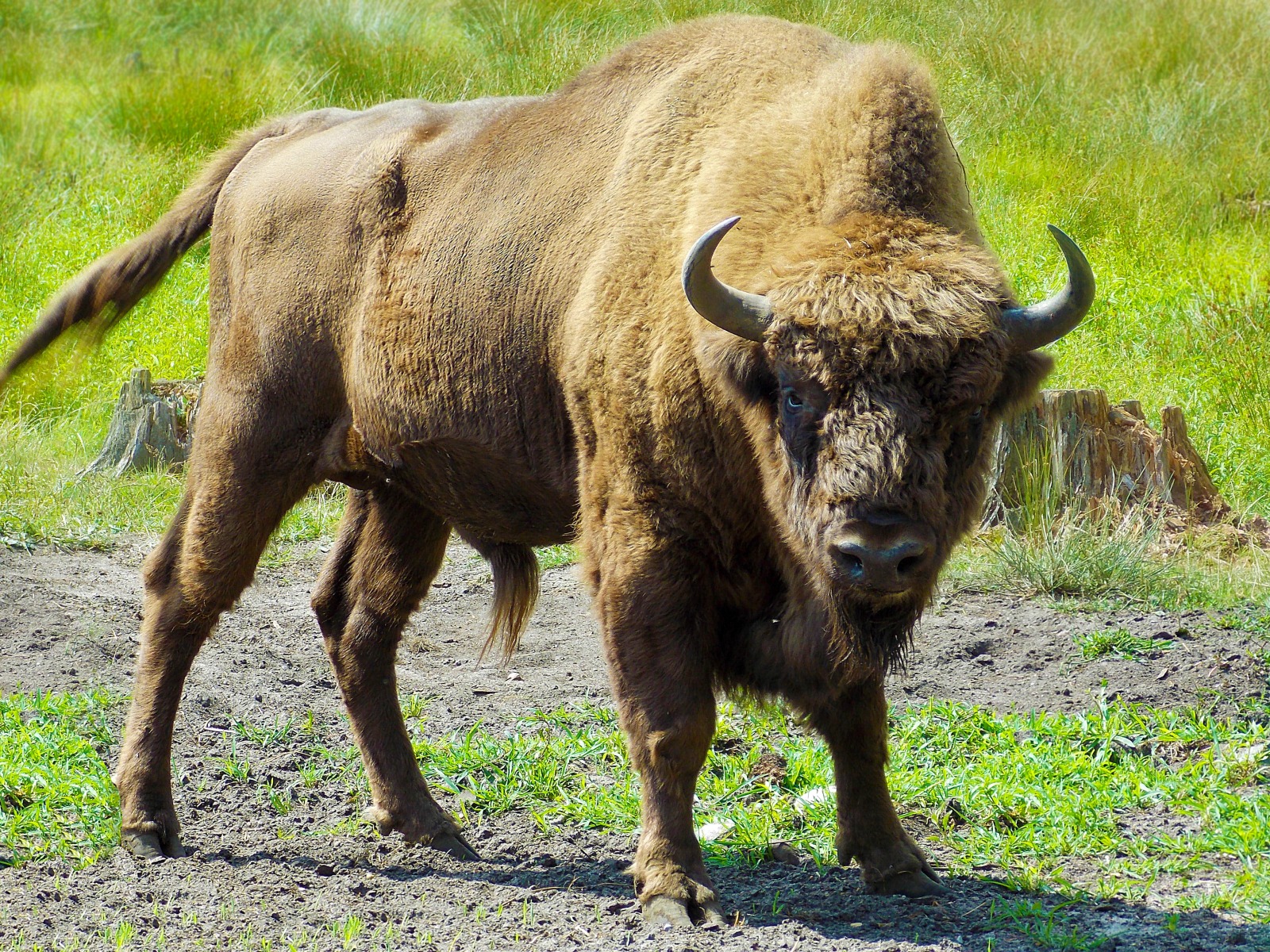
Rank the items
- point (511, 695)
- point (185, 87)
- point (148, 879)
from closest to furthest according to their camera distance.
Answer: point (148, 879), point (511, 695), point (185, 87)

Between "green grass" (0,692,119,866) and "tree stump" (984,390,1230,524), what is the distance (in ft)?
14.5

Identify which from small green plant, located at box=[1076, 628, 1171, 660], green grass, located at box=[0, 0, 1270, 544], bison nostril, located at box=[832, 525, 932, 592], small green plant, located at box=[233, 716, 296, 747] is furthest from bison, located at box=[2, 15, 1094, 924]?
green grass, located at box=[0, 0, 1270, 544]

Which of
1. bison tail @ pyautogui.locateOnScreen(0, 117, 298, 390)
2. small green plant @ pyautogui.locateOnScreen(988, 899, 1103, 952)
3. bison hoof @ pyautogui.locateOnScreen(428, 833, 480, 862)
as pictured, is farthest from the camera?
bison tail @ pyautogui.locateOnScreen(0, 117, 298, 390)

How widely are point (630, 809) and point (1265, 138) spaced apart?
33.8 ft

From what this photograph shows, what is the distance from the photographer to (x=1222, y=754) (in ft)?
14.5

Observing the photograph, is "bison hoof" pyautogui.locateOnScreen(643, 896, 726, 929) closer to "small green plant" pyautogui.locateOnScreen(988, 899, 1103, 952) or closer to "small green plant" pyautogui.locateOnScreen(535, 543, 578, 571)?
"small green plant" pyautogui.locateOnScreen(988, 899, 1103, 952)

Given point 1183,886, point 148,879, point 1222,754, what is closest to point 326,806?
point 148,879

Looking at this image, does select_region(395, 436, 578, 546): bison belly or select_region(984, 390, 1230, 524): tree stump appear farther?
select_region(984, 390, 1230, 524): tree stump

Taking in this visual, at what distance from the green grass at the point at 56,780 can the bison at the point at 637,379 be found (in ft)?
0.58

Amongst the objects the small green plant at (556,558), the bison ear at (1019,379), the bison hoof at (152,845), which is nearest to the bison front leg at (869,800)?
the bison ear at (1019,379)

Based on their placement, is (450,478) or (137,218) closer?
(450,478)

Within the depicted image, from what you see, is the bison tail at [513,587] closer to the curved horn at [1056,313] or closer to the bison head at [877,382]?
the bison head at [877,382]

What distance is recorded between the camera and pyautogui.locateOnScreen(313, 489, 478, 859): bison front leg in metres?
4.33

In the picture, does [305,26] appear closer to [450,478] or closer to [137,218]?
[137,218]
